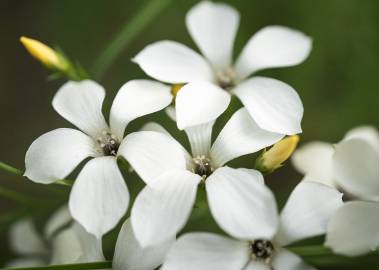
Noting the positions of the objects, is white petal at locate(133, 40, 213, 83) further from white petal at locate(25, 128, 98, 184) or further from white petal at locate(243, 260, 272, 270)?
white petal at locate(243, 260, 272, 270)

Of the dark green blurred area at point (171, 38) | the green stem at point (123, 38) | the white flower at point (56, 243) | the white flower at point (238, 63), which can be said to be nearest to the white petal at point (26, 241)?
the white flower at point (56, 243)

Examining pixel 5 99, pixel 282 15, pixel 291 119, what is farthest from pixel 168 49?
pixel 5 99

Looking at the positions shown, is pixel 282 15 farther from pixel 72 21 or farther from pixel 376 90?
pixel 72 21

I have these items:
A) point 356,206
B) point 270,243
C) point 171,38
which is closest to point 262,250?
point 270,243

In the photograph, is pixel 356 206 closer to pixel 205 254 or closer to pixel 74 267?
pixel 205 254

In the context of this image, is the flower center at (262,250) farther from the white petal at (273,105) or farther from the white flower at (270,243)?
the white petal at (273,105)
